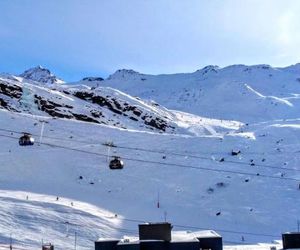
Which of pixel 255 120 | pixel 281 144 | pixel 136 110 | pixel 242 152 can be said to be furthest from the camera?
pixel 255 120

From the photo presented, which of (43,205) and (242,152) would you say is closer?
(43,205)

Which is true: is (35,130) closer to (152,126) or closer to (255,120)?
(152,126)

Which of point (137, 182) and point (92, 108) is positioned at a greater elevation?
point (92, 108)

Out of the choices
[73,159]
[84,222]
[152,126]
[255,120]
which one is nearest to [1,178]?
[73,159]

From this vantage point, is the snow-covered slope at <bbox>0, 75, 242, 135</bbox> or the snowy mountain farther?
the snow-covered slope at <bbox>0, 75, 242, 135</bbox>

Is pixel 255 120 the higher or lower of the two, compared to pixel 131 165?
higher

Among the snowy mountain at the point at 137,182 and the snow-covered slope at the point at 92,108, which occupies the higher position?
the snow-covered slope at the point at 92,108

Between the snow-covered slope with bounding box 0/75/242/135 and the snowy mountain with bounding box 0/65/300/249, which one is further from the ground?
the snow-covered slope with bounding box 0/75/242/135

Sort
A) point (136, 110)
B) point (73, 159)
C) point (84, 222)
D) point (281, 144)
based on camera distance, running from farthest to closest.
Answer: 1. point (136, 110)
2. point (281, 144)
3. point (73, 159)
4. point (84, 222)

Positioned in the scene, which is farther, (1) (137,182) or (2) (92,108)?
(2) (92,108)

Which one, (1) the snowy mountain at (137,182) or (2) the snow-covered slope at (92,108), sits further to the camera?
(2) the snow-covered slope at (92,108)

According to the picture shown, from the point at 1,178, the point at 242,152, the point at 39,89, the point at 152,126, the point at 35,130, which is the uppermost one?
the point at 39,89

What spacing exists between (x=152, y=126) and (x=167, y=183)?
5132cm

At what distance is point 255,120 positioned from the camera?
157875 millimetres
